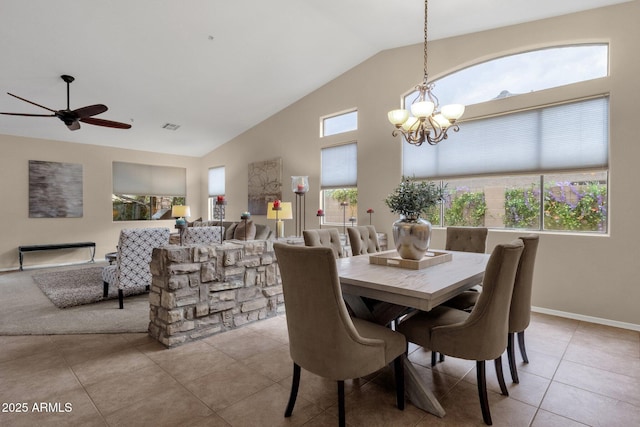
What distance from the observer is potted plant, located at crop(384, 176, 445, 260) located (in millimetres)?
2355

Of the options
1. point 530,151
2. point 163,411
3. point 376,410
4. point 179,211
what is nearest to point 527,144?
point 530,151

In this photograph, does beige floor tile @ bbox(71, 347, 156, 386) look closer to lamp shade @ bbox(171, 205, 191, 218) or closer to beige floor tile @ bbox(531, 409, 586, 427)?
beige floor tile @ bbox(531, 409, 586, 427)

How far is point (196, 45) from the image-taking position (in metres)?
4.30

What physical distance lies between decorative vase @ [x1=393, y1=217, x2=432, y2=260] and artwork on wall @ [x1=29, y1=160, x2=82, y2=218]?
7151 millimetres

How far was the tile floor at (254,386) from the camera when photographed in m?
1.82

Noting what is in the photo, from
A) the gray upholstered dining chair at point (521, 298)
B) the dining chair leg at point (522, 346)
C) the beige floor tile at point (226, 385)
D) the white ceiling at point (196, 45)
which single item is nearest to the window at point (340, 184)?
the white ceiling at point (196, 45)

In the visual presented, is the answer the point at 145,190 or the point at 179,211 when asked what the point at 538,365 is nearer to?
the point at 179,211

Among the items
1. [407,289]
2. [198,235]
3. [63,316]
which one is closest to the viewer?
[407,289]

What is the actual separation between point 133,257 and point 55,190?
431cm

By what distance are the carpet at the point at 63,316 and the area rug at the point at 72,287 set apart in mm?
85

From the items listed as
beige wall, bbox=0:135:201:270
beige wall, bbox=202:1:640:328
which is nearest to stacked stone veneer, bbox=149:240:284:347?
beige wall, bbox=202:1:640:328

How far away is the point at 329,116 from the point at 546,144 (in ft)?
11.2

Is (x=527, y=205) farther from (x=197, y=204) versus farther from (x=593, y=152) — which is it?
(x=197, y=204)

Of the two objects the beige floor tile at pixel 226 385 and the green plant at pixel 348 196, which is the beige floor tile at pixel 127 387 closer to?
the beige floor tile at pixel 226 385
